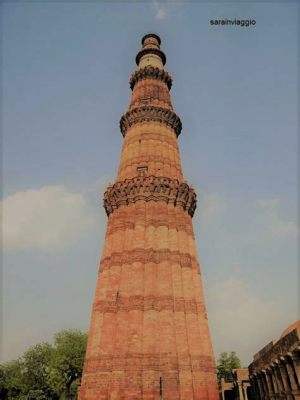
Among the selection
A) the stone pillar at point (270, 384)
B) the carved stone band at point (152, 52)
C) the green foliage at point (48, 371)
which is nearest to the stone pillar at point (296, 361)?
the stone pillar at point (270, 384)

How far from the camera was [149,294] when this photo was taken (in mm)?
15234

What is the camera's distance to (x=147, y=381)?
1294 cm

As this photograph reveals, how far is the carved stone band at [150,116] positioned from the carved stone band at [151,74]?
4.94 meters

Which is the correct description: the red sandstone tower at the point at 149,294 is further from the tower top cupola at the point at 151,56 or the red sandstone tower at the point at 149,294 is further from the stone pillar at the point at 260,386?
the tower top cupola at the point at 151,56

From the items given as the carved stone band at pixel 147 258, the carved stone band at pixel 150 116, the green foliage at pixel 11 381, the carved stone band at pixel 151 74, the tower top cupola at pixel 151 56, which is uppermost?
the tower top cupola at pixel 151 56

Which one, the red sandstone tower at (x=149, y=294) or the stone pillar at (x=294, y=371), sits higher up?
the red sandstone tower at (x=149, y=294)

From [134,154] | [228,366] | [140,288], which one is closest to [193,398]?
[140,288]

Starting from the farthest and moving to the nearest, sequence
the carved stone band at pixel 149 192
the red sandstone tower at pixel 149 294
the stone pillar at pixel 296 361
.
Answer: the carved stone band at pixel 149 192, the red sandstone tower at pixel 149 294, the stone pillar at pixel 296 361

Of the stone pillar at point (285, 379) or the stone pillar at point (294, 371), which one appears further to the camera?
the stone pillar at point (285, 379)

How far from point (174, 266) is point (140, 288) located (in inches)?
81.4

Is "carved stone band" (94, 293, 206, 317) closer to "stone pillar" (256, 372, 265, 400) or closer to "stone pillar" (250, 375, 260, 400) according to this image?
"stone pillar" (256, 372, 265, 400)

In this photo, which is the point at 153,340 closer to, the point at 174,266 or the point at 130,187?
the point at 174,266

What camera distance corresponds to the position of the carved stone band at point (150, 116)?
2381 centimetres

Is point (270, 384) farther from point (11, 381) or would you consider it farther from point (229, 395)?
point (11, 381)
